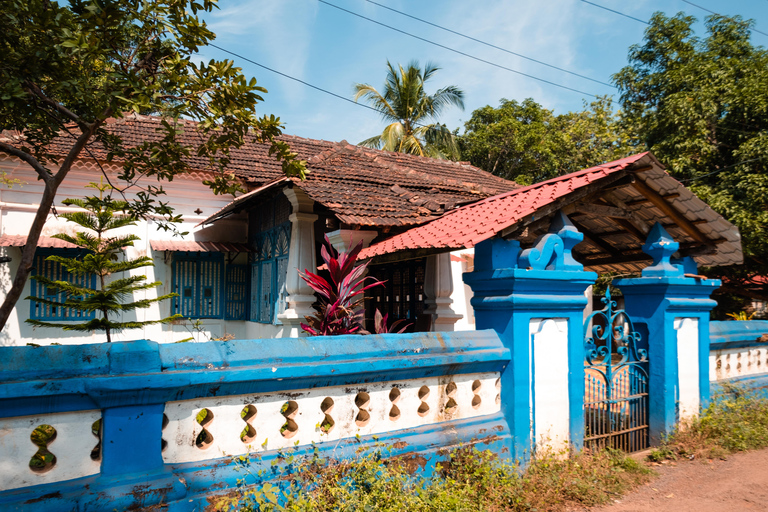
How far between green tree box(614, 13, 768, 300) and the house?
3619 mm

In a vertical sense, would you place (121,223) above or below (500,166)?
below

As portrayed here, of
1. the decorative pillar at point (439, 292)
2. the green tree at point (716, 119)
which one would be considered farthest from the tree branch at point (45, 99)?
the green tree at point (716, 119)

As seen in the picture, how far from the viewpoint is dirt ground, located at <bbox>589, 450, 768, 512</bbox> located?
3623 mm

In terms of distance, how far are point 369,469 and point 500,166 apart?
17243 mm

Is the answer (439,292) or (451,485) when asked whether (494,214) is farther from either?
(439,292)

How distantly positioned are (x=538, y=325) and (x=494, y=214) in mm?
968

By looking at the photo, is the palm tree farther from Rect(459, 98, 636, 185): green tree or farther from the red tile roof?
the red tile roof

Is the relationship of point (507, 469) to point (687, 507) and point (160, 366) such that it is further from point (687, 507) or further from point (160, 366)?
point (160, 366)

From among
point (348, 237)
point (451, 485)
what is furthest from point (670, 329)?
point (348, 237)

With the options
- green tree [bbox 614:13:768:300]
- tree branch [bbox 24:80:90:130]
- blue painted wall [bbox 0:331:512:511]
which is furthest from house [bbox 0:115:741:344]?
green tree [bbox 614:13:768:300]

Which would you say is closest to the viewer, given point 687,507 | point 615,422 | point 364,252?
point 687,507

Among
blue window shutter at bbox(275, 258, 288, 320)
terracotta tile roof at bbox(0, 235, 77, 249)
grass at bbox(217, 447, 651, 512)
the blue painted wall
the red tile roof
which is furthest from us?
terracotta tile roof at bbox(0, 235, 77, 249)

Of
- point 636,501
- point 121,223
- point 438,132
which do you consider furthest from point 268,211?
point 438,132

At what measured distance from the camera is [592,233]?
575 cm
